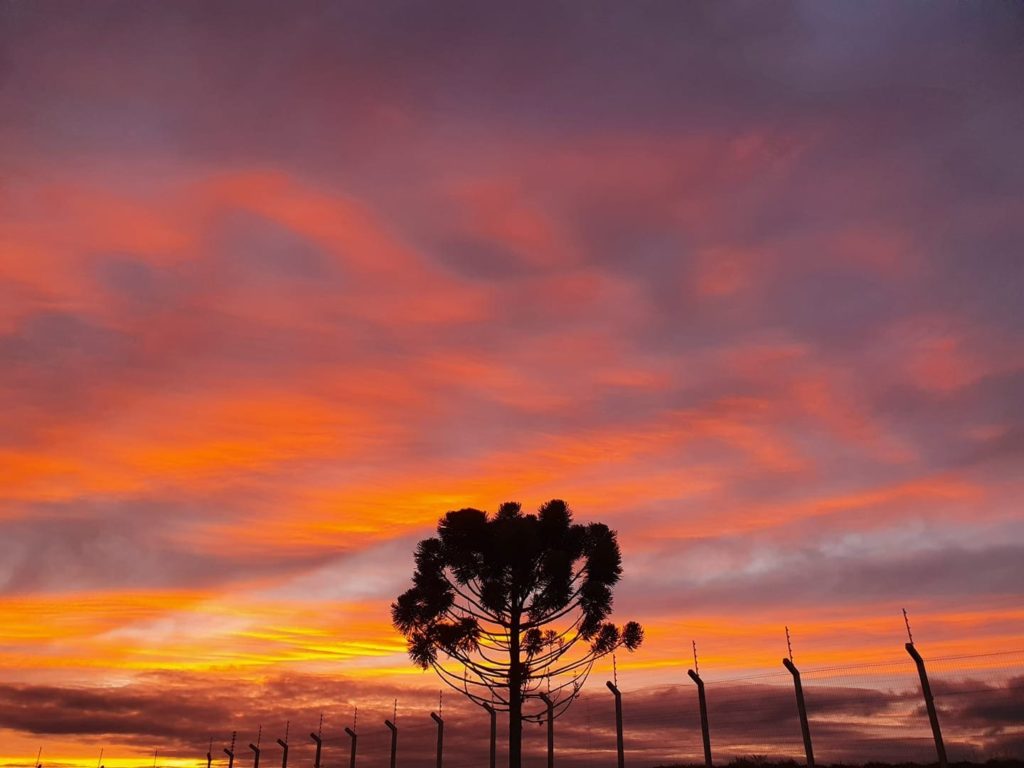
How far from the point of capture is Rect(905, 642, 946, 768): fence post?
65.3ft

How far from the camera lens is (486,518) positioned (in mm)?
30766

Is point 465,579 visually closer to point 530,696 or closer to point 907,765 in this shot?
point 530,696

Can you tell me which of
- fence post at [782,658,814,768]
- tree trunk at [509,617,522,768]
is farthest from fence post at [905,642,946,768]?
tree trunk at [509,617,522,768]

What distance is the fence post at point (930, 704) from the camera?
19.9 m

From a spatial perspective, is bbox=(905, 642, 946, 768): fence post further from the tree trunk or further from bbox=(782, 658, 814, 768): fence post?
the tree trunk

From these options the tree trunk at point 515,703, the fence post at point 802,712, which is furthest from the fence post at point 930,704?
the tree trunk at point 515,703

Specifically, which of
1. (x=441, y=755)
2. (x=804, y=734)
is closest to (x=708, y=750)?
(x=804, y=734)

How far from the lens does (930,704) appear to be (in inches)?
802

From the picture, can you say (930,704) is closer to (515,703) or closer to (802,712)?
(802,712)

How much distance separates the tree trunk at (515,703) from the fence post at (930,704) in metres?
12.8

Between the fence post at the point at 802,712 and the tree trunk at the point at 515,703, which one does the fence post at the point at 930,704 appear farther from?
the tree trunk at the point at 515,703

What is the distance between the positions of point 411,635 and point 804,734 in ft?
46.8

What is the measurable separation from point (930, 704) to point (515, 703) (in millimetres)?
13421

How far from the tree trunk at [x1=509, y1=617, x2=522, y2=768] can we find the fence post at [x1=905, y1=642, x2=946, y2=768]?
12.8 meters
